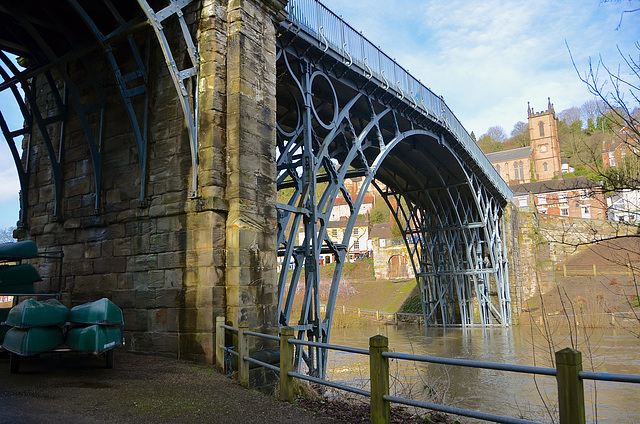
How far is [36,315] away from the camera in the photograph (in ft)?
19.7

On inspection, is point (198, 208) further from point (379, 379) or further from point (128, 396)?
point (379, 379)

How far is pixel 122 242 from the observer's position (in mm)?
8500

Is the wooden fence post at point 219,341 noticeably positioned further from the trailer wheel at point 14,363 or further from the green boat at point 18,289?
the green boat at point 18,289

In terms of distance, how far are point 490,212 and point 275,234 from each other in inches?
843

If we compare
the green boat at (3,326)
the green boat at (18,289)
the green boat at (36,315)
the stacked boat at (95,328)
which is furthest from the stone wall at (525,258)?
the green boat at (36,315)

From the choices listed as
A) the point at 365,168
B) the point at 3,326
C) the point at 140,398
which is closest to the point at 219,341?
the point at 140,398

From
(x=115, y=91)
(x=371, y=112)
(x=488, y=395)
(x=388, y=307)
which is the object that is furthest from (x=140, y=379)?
(x=388, y=307)

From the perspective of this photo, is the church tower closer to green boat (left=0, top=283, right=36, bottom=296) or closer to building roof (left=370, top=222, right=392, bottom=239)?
building roof (left=370, top=222, right=392, bottom=239)

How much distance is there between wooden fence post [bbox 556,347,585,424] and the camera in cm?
325

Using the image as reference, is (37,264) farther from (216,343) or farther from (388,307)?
(388,307)

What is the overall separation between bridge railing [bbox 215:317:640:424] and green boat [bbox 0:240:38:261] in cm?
349

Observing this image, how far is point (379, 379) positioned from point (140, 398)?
262 cm

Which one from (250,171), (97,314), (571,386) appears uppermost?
(250,171)

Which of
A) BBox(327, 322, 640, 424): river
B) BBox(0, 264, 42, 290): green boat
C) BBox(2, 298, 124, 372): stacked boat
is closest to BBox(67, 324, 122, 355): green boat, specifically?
BBox(2, 298, 124, 372): stacked boat
